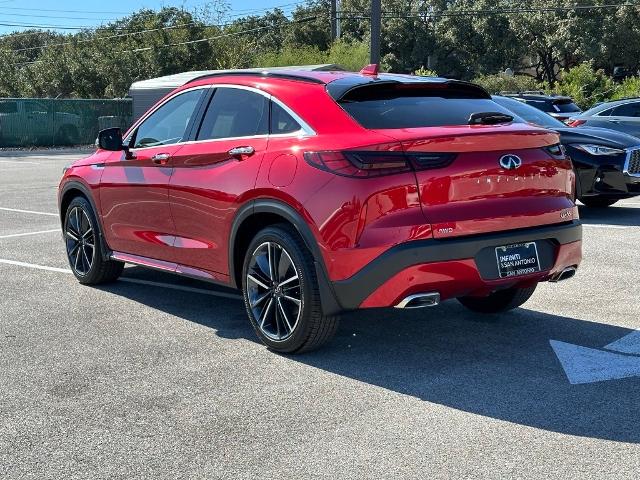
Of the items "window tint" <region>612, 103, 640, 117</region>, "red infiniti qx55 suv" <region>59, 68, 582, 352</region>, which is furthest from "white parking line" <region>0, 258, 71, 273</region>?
"window tint" <region>612, 103, 640, 117</region>

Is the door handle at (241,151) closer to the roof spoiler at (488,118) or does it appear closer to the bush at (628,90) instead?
the roof spoiler at (488,118)

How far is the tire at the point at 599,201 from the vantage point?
11.8 m

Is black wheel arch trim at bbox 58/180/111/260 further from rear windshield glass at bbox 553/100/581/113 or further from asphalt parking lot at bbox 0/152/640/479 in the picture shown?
rear windshield glass at bbox 553/100/581/113

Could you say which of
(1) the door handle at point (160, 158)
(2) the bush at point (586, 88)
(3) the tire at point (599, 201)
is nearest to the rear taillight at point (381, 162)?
(1) the door handle at point (160, 158)

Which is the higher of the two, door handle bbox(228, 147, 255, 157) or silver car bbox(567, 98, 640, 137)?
door handle bbox(228, 147, 255, 157)

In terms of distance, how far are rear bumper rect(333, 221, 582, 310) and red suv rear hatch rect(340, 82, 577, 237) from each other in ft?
0.27

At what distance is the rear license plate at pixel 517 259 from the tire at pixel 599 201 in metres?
6.94

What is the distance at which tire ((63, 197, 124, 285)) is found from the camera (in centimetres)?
738

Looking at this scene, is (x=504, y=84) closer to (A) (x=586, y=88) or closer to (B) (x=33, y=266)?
(A) (x=586, y=88)

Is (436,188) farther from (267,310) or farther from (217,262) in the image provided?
(217,262)

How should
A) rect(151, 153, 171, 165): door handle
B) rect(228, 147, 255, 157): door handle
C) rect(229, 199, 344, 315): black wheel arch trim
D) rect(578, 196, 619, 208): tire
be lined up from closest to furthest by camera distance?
rect(229, 199, 344, 315): black wheel arch trim < rect(228, 147, 255, 157): door handle < rect(151, 153, 171, 165): door handle < rect(578, 196, 619, 208): tire

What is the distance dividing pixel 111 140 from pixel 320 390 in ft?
10.2

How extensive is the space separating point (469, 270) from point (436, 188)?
1.68ft

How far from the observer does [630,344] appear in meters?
5.52
